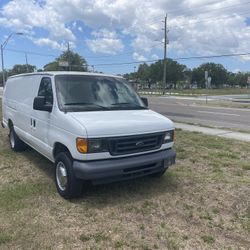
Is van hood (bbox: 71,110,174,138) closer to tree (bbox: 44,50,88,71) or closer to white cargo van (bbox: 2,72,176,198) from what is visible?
white cargo van (bbox: 2,72,176,198)

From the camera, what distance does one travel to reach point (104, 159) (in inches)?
181

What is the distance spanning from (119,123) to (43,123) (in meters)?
1.66

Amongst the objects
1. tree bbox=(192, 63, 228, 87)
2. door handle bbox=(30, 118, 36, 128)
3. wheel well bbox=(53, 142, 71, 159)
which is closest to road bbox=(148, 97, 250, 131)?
door handle bbox=(30, 118, 36, 128)

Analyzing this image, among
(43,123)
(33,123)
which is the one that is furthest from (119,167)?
(33,123)

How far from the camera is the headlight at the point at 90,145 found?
449cm

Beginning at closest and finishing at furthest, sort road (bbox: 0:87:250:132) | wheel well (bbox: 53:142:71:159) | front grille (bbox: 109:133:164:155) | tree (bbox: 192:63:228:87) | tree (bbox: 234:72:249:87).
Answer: front grille (bbox: 109:133:164:155) → wheel well (bbox: 53:142:71:159) → road (bbox: 0:87:250:132) → tree (bbox: 192:63:228:87) → tree (bbox: 234:72:249:87)

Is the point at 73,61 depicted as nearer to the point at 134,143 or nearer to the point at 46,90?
the point at 46,90

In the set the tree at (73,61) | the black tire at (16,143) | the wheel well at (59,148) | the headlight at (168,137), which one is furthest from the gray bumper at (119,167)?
the tree at (73,61)

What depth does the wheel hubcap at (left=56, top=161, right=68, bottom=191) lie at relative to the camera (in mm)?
4906

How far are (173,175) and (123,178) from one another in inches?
61.5

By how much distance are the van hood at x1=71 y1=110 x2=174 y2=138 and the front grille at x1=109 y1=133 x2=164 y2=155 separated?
77 millimetres

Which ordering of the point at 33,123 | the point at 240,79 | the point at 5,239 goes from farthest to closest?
1. the point at 240,79
2. the point at 33,123
3. the point at 5,239

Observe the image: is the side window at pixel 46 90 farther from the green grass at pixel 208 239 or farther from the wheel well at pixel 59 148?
the green grass at pixel 208 239

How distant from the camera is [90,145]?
4508 mm
